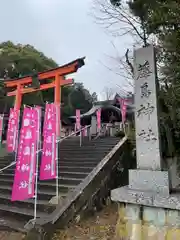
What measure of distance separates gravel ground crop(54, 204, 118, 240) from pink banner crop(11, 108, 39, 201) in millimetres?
1104

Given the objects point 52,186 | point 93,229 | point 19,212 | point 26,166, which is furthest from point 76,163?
point 93,229

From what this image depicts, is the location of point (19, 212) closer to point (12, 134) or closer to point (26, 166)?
point (26, 166)

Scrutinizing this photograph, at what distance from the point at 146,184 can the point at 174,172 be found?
4.29 metres

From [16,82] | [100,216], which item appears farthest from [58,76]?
[100,216]

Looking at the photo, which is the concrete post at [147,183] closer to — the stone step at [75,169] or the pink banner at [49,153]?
the pink banner at [49,153]

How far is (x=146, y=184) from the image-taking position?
149 inches

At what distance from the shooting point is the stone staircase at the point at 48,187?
521 centimetres

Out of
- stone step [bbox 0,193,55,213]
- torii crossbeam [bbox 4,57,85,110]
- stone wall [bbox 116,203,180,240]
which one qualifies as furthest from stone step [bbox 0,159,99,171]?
torii crossbeam [bbox 4,57,85,110]

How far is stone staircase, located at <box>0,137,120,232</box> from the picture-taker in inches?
205

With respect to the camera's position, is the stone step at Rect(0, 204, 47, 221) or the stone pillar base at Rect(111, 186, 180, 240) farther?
the stone step at Rect(0, 204, 47, 221)

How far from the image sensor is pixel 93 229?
4969mm

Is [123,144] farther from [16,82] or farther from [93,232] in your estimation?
[16,82]

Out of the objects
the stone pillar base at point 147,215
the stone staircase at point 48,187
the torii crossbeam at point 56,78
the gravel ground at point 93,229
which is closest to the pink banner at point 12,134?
the stone staircase at point 48,187

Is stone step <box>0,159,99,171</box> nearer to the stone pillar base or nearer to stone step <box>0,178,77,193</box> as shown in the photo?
stone step <box>0,178,77,193</box>
